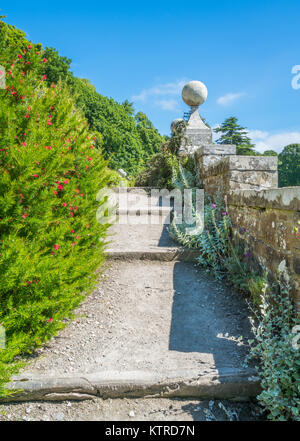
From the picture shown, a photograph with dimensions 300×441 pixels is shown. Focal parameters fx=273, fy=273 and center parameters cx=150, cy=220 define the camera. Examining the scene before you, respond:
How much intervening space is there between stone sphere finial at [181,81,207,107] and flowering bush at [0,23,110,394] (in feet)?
18.2

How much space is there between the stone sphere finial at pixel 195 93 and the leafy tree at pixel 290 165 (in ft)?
74.7

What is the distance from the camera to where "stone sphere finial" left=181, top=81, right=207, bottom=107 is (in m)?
7.37

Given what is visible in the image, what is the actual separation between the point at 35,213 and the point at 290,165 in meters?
30.3

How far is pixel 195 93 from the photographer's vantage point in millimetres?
7375

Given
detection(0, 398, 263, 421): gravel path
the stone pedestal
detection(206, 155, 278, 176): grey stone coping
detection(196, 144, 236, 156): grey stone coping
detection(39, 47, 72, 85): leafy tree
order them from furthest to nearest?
detection(39, 47, 72, 85): leafy tree → the stone pedestal → detection(196, 144, 236, 156): grey stone coping → detection(206, 155, 278, 176): grey stone coping → detection(0, 398, 263, 421): gravel path

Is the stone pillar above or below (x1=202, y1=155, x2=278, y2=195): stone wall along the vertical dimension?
above

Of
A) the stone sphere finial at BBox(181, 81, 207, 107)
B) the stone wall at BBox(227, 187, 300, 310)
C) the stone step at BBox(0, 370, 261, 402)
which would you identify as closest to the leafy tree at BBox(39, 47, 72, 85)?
the stone sphere finial at BBox(181, 81, 207, 107)

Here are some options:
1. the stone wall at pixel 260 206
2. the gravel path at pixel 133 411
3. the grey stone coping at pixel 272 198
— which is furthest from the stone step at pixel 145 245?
the gravel path at pixel 133 411

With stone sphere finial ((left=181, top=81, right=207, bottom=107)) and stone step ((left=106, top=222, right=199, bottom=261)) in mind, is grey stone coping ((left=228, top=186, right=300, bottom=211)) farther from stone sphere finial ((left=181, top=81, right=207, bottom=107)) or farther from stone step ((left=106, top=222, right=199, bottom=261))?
stone sphere finial ((left=181, top=81, right=207, bottom=107))

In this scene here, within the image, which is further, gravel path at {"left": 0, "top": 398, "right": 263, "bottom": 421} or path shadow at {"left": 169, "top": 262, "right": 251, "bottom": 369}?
path shadow at {"left": 169, "top": 262, "right": 251, "bottom": 369}

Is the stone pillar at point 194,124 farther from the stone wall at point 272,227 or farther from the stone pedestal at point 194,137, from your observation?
the stone wall at point 272,227

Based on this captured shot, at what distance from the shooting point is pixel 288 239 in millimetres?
2010

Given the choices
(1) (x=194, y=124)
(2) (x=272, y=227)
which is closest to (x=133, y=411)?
(2) (x=272, y=227)

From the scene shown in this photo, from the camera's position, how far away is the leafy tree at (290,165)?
27.0 meters
